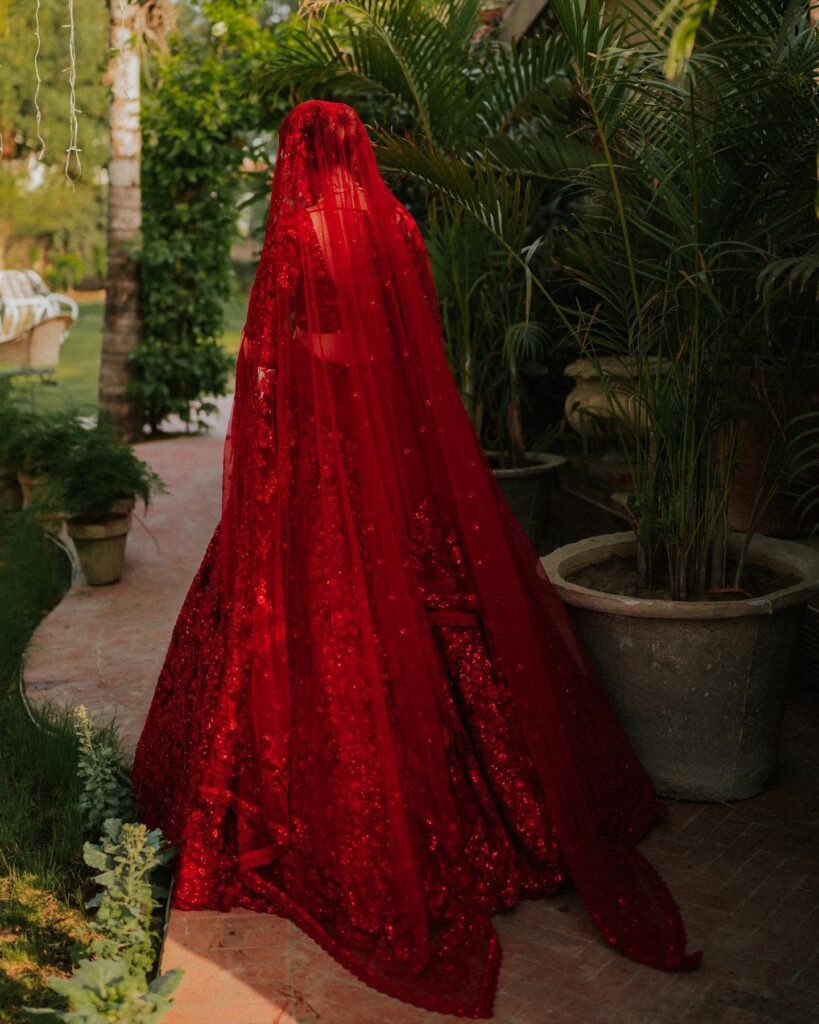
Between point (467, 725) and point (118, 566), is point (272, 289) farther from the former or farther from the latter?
point (118, 566)

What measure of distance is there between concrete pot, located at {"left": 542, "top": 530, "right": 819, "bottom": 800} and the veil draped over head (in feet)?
0.88

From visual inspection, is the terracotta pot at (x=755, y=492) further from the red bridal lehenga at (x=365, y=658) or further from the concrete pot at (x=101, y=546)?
the concrete pot at (x=101, y=546)

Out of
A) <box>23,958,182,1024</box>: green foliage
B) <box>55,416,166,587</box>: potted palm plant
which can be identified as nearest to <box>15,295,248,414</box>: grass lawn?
<box>55,416,166,587</box>: potted palm plant

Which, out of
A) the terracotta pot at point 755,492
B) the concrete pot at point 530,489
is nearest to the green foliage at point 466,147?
the concrete pot at point 530,489

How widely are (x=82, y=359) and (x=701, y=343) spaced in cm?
1609

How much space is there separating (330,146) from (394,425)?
673 millimetres

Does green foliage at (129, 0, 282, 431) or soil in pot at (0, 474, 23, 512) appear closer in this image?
soil in pot at (0, 474, 23, 512)

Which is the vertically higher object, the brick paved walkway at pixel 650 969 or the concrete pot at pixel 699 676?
the concrete pot at pixel 699 676

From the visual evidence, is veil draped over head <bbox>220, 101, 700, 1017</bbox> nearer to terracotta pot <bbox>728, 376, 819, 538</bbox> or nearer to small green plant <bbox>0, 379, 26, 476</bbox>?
terracotta pot <bbox>728, 376, 819, 538</bbox>

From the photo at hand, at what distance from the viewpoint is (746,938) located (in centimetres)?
249

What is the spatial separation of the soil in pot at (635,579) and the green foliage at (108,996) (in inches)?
67.0

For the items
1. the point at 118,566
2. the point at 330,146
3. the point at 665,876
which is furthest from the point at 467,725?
the point at 118,566

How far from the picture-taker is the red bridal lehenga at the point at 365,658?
2553 millimetres

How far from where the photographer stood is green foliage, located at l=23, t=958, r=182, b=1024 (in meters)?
2.01
